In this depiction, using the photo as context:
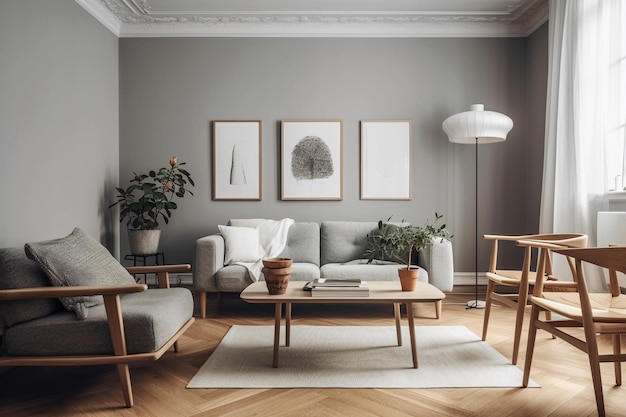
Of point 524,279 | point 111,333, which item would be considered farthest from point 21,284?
point 524,279

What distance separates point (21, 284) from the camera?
221cm

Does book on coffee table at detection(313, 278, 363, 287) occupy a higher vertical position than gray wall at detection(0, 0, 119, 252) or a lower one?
lower

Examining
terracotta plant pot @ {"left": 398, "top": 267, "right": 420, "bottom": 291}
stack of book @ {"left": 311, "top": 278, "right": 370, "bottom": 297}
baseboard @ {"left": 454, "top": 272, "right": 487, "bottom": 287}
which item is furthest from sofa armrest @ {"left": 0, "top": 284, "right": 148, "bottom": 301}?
baseboard @ {"left": 454, "top": 272, "right": 487, "bottom": 287}

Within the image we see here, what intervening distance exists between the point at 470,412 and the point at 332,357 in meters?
0.93

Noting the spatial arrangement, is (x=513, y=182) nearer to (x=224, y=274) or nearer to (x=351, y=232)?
(x=351, y=232)

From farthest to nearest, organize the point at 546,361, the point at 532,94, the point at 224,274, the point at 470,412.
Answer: the point at 532,94
the point at 224,274
the point at 546,361
the point at 470,412

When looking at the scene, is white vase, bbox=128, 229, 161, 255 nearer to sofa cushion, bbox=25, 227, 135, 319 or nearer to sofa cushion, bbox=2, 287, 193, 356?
sofa cushion, bbox=25, 227, 135, 319

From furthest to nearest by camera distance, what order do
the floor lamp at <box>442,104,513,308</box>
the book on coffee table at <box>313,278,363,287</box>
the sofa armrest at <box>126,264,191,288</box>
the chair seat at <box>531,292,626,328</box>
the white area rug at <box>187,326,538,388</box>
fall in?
the floor lamp at <box>442,104,513,308</box> < the sofa armrest at <box>126,264,191,288</box> < the book on coffee table at <box>313,278,363,287</box> < the white area rug at <box>187,326,538,388</box> < the chair seat at <box>531,292,626,328</box>

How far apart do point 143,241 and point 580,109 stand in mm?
3922

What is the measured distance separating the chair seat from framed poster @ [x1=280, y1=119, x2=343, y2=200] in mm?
2778

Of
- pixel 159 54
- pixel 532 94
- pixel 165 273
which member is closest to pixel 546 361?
pixel 165 273

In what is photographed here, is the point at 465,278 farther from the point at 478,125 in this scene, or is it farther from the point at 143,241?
the point at 143,241

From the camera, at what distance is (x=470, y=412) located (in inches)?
79.1

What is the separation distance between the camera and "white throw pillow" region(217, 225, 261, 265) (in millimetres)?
4070
